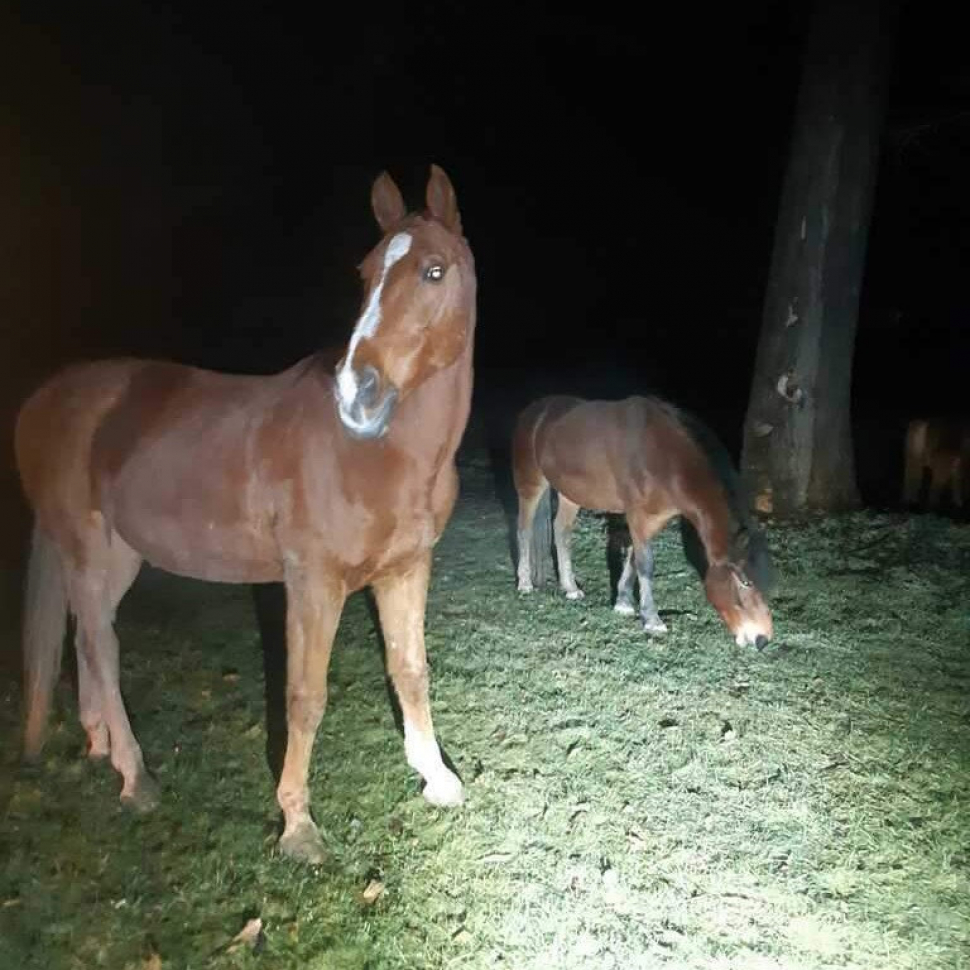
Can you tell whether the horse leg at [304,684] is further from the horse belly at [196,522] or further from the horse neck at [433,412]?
the horse neck at [433,412]

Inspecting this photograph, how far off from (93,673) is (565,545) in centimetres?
349

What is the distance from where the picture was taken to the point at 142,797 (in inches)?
149

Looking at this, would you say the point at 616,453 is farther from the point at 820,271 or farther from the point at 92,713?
the point at 92,713

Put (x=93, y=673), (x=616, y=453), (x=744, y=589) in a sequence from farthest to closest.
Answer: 1. (x=616, y=453)
2. (x=744, y=589)
3. (x=93, y=673)

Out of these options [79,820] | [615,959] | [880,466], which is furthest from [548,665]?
[880,466]

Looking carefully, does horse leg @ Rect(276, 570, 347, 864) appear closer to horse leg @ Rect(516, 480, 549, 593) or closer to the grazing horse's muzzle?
the grazing horse's muzzle

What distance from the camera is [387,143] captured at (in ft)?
78.7

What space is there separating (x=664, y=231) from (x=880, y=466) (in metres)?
17.5

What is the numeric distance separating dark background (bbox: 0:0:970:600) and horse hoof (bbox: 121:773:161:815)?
37.9 feet

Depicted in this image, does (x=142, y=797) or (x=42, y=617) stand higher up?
(x=42, y=617)

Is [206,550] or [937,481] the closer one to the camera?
[206,550]

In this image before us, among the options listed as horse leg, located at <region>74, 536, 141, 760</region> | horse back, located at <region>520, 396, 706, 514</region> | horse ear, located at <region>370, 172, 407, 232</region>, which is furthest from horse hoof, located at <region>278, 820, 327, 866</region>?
horse back, located at <region>520, 396, 706, 514</region>

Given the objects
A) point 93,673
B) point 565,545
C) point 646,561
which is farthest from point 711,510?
point 93,673

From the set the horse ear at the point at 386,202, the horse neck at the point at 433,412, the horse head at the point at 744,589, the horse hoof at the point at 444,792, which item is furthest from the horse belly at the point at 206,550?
the horse head at the point at 744,589
